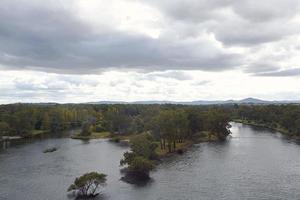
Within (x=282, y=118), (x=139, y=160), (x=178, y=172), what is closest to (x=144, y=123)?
(x=282, y=118)

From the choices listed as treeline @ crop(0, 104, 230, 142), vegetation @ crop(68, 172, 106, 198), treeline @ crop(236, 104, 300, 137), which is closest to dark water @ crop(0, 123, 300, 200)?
vegetation @ crop(68, 172, 106, 198)

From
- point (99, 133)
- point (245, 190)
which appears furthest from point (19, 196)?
point (99, 133)

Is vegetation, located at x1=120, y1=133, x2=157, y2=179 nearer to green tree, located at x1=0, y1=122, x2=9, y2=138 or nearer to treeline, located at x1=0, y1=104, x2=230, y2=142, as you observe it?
treeline, located at x1=0, y1=104, x2=230, y2=142

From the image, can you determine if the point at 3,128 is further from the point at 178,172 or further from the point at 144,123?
the point at 178,172

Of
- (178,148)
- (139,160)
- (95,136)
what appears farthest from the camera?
(95,136)

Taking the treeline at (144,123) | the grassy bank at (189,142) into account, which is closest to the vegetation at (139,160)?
the grassy bank at (189,142)

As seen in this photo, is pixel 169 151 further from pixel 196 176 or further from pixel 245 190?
pixel 245 190
